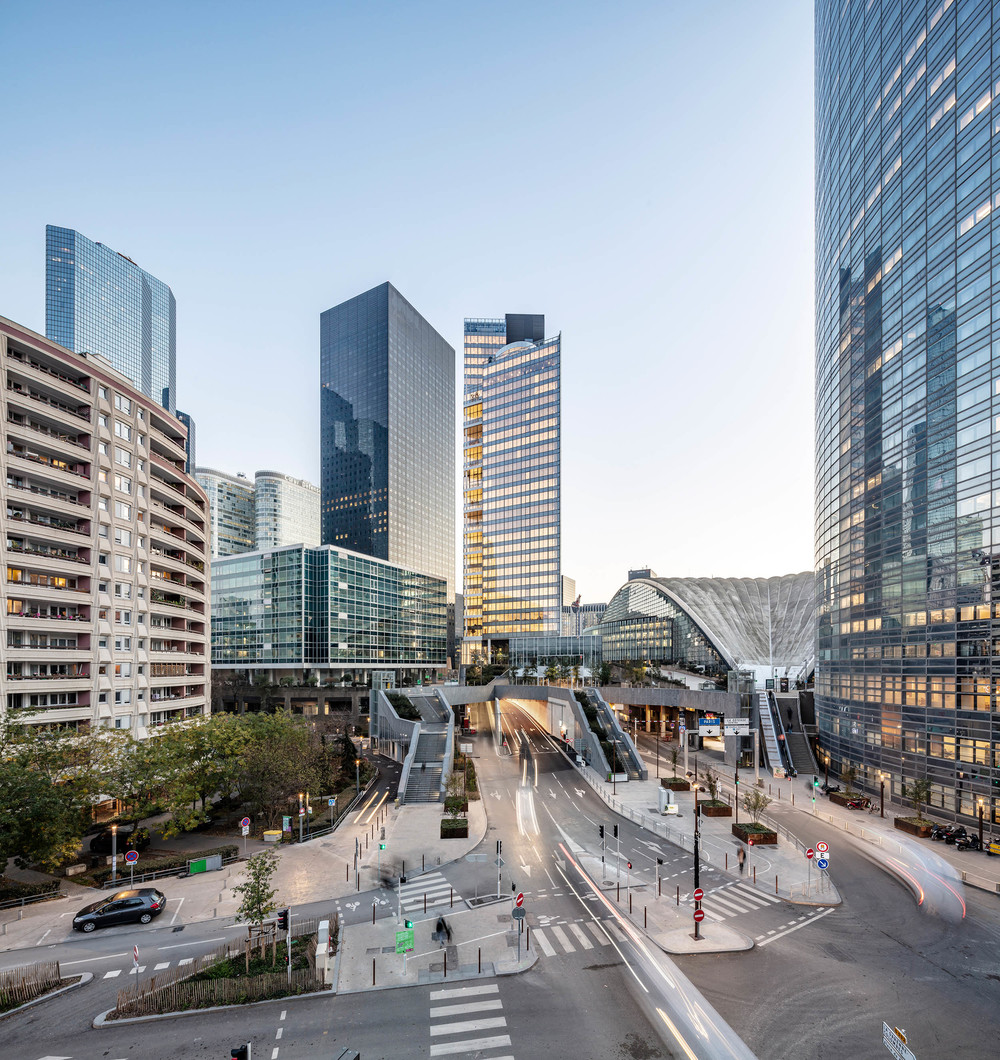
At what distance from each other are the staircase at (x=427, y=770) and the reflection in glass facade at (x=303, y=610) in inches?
1939

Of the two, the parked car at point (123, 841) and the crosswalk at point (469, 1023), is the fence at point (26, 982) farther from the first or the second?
the parked car at point (123, 841)

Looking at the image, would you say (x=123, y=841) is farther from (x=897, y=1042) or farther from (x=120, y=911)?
(x=897, y=1042)

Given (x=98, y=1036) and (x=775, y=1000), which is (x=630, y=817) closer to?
(x=775, y=1000)

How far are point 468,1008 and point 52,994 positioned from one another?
1557 centimetres

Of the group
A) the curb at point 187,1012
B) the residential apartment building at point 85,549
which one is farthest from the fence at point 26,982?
the residential apartment building at point 85,549

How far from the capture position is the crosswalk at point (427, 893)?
107ft

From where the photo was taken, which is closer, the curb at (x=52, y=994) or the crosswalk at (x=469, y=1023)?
the crosswalk at (x=469, y=1023)

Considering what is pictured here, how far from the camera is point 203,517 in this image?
3054 inches

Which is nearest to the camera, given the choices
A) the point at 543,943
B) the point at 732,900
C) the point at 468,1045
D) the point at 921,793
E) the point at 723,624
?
the point at 468,1045

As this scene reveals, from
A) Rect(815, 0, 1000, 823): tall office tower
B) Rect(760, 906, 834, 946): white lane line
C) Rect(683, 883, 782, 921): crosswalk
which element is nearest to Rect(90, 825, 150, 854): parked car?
Rect(683, 883, 782, 921): crosswalk

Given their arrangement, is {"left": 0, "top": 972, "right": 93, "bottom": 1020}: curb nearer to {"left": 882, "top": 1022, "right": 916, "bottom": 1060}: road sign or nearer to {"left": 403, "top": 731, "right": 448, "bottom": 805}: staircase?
{"left": 882, "top": 1022, "right": 916, "bottom": 1060}: road sign

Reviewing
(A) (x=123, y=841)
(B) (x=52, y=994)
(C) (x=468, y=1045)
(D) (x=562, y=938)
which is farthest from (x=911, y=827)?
(A) (x=123, y=841)

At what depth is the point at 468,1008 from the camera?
72.1ft

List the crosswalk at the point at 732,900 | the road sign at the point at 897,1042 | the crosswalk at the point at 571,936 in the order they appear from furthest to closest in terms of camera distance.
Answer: the crosswalk at the point at 732,900 → the crosswalk at the point at 571,936 → the road sign at the point at 897,1042
